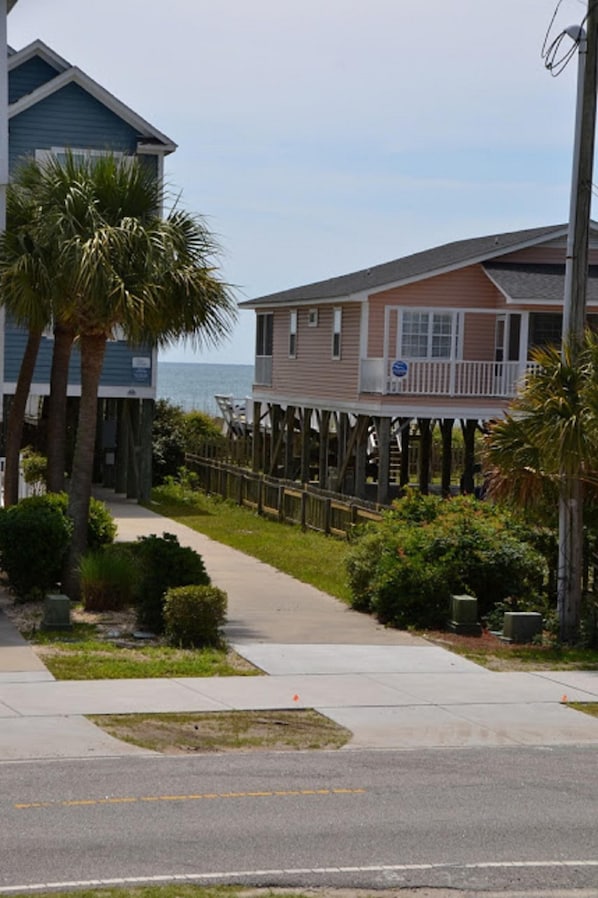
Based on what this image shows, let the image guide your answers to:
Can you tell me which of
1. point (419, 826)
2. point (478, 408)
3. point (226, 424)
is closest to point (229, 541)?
point (478, 408)

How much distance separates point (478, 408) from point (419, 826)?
25818 millimetres

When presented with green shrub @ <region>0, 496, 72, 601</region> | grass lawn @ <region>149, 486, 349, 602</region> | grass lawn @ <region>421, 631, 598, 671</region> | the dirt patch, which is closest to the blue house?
grass lawn @ <region>149, 486, 349, 602</region>

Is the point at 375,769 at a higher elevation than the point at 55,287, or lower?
lower

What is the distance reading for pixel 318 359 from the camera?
130 ft

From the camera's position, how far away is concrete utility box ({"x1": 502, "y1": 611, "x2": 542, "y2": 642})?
1823 cm

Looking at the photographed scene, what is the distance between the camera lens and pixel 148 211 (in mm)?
20297

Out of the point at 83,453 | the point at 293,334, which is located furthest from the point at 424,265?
the point at 83,453

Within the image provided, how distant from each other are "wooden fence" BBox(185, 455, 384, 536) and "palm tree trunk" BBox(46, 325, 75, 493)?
772cm

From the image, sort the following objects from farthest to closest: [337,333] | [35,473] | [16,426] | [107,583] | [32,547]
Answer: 1. [337,333]
2. [35,473]
3. [16,426]
4. [32,547]
5. [107,583]

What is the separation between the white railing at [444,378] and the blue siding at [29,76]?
10.5 m

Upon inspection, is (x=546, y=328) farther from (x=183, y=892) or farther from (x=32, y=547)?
(x=183, y=892)

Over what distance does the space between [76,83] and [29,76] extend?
63.8 inches

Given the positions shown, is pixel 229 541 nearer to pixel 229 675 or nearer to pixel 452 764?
pixel 229 675

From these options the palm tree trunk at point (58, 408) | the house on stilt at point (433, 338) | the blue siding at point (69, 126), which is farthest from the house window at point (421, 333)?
the palm tree trunk at point (58, 408)
